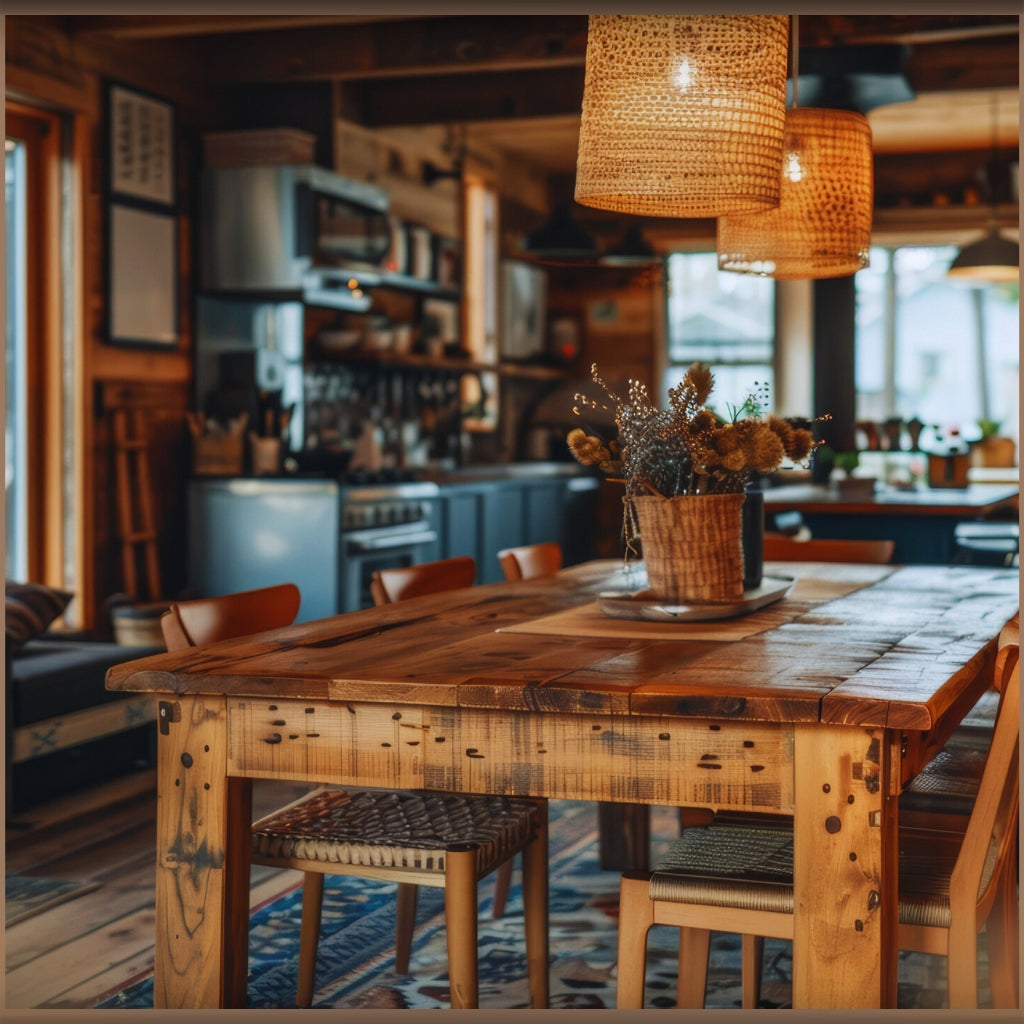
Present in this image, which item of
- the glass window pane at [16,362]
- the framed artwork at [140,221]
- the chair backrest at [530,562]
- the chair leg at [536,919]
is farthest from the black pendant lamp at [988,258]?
the chair leg at [536,919]

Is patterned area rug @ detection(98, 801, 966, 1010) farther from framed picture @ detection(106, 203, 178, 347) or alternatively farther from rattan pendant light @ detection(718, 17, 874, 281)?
framed picture @ detection(106, 203, 178, 347)

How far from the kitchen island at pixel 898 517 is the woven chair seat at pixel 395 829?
3398 millimetres

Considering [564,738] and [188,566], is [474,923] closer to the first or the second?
[564,738]

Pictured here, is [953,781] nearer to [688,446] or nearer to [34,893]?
[688,446]

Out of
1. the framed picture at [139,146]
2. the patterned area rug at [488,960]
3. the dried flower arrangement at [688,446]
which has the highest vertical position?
the framed picture at [139,146]

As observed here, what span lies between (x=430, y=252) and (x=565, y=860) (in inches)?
186

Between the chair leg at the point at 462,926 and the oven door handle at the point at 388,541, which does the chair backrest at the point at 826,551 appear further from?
the oven door handle at the point at 388,541

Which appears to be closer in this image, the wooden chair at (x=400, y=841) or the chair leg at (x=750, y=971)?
the wooden chair at (x=400, y=841)

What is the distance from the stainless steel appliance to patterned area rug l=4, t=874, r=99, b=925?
2.44m

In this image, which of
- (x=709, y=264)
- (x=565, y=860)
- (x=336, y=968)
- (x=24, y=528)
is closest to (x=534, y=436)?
(x=709, y=264)

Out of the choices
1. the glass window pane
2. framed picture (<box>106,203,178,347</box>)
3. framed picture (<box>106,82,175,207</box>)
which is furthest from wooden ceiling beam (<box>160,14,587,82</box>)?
the glass window pane

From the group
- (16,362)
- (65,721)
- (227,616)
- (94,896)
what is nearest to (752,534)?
(227,616)

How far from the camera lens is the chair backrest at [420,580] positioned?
3.11m

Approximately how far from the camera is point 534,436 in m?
9.83
